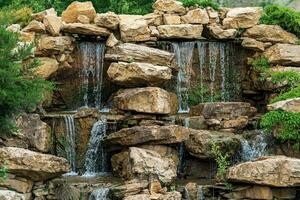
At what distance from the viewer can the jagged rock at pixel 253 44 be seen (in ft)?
54.9

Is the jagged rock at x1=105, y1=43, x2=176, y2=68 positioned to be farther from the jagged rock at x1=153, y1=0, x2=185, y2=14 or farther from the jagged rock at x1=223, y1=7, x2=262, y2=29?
the jagged rock at x1=223, y1=7, x2=262, y2=29

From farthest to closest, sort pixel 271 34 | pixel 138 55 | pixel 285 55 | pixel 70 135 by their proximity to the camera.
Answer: pixel 271 34 < pixel 285 55 < pixel 138 55 < pixel 70 135

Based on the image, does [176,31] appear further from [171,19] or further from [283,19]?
[283,19]

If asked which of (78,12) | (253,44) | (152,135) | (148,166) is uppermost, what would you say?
(78,12)

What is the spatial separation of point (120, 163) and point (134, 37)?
4599 millimetres

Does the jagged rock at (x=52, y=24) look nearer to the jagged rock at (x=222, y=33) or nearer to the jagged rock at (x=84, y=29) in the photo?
the jagged rock at (x=84, y=29)

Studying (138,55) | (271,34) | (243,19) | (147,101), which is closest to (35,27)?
(138,55)

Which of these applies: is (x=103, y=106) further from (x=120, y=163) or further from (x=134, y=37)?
(x=120, y=163)

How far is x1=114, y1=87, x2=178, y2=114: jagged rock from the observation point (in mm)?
14141

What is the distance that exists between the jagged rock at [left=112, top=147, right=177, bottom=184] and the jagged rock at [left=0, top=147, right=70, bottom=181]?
4.91ft

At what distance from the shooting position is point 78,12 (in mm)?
16719

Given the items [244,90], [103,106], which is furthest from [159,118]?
[244,90]

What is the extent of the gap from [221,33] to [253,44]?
1028mm

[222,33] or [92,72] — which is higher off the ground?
[222,33]
